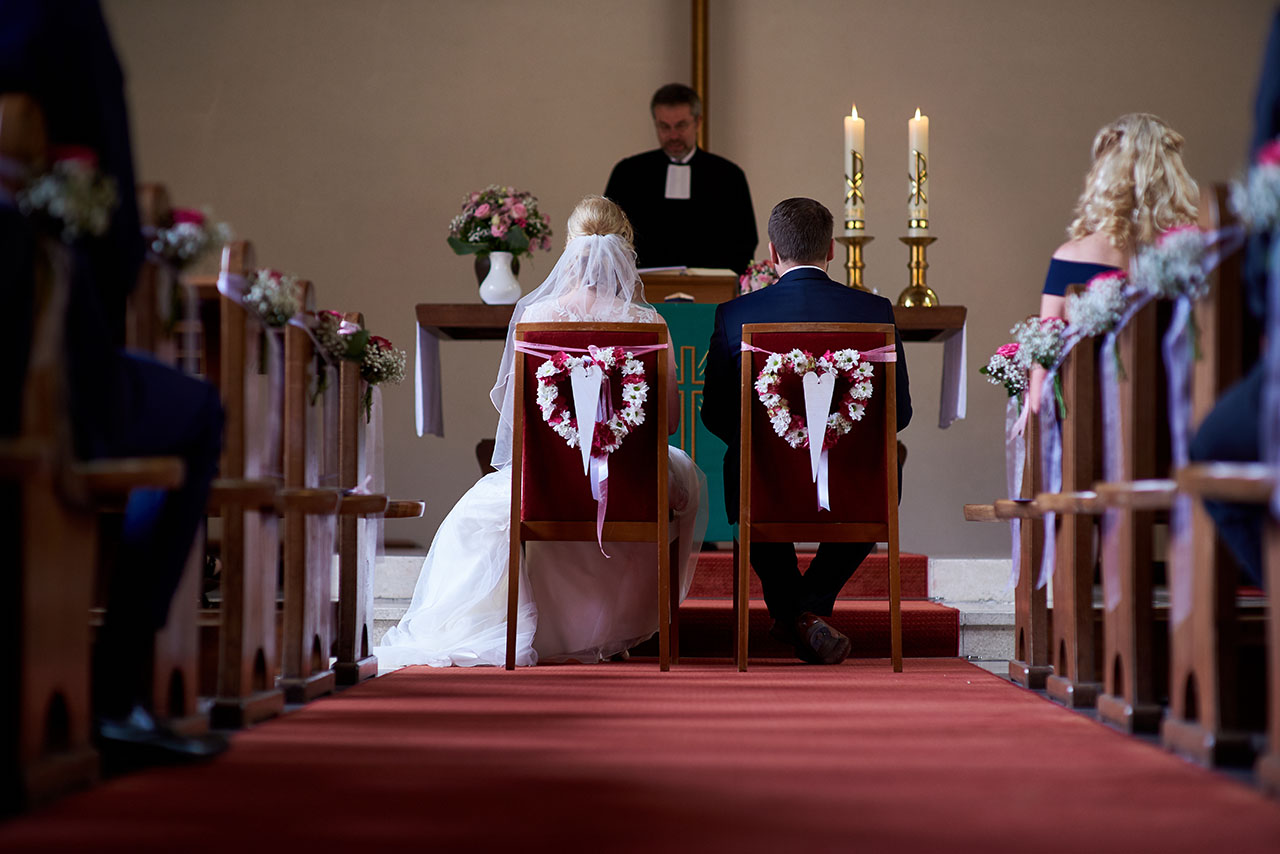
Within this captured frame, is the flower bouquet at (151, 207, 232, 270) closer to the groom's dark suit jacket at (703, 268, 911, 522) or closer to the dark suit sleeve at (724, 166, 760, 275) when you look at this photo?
the groom's dark suit jacket at (703, 268, 911, 522)

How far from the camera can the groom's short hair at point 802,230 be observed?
12.9ft

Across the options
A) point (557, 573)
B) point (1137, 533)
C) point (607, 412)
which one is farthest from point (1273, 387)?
point (557, 573)

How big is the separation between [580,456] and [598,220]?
88cm

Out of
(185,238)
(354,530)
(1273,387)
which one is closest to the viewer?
(1273,387)

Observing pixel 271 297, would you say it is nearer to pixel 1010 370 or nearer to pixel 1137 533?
pixel 1137 533

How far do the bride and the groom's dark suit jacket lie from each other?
15cm

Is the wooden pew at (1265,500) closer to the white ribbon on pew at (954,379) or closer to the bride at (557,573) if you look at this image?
the bride at (557,573)

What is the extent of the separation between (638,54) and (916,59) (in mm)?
1505

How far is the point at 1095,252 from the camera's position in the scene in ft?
11.4

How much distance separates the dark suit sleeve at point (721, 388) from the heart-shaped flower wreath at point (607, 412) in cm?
35

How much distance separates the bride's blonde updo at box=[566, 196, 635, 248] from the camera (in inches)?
162

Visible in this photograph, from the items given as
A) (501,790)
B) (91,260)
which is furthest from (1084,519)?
(91,260)

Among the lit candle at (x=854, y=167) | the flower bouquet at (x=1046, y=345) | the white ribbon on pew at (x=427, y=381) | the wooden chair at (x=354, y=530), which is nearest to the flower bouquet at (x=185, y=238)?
the wooden chair at (x=354, y=530)

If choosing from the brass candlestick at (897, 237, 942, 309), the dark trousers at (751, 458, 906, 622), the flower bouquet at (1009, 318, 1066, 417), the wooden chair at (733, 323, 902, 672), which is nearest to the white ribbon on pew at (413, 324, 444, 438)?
the dark trousers at (751, 458, 906, 622)
